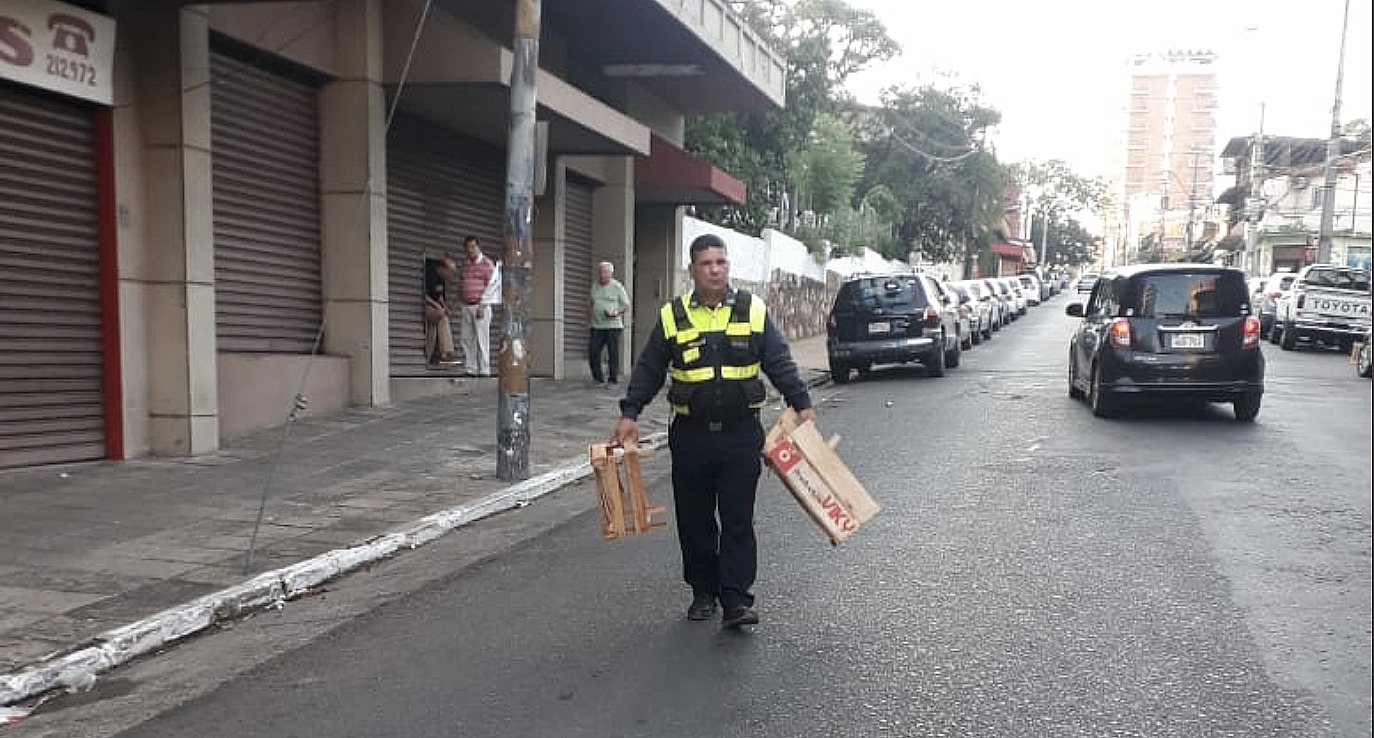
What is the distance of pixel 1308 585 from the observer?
545 centimetres

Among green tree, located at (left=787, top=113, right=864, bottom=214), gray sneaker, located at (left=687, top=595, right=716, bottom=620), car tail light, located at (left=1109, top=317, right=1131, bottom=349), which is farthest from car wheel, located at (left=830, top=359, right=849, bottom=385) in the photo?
green tree, located at (left=787, top=113, right=864, bottom=214)

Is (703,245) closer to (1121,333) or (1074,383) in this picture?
(1121,333)

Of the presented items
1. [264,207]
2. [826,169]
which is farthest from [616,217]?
[826,169]

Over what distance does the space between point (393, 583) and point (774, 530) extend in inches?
92.8

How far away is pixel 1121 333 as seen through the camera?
11070 mm

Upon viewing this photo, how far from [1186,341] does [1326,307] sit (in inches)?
554

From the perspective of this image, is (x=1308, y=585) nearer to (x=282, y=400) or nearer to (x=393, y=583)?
(x=393, y=583)

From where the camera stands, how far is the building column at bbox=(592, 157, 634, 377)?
18.2 meters

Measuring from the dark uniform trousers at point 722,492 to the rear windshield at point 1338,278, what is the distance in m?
22.0

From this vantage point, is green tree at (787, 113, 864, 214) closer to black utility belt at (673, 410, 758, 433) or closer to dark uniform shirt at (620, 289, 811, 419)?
dark uniform shirt at (620, 289, 811, 419)

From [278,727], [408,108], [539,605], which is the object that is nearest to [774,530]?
[539,605]

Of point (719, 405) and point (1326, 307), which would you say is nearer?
point (719, 405)

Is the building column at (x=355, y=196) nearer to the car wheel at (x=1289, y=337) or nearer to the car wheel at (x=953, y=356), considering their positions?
the car wheel at (x=953, y=356)

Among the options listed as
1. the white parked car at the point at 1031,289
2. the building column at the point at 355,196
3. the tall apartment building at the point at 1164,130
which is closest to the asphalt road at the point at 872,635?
the building column at the point at 355,196
